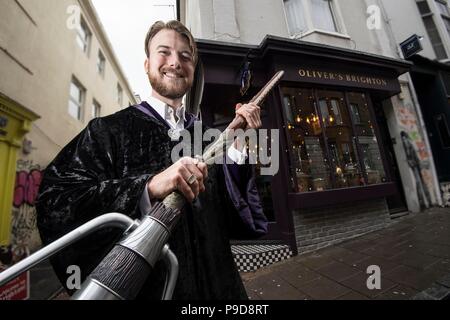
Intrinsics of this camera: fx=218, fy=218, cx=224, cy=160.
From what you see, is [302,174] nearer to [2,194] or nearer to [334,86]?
[334,86]

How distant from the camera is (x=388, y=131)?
24.0 feet

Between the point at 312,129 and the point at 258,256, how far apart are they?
335 cm

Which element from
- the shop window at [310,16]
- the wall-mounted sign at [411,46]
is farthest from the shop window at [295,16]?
the wall-mounted sign at [411,46]

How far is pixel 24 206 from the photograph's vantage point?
6.43m

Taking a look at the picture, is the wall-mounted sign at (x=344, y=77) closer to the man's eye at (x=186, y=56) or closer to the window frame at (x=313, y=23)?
the window frame at (x=313, y=23)

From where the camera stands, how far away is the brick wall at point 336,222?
4.74 meters

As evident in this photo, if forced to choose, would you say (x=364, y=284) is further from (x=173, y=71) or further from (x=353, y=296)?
(x=173, y=71)

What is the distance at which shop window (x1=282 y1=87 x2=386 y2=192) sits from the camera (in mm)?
5203

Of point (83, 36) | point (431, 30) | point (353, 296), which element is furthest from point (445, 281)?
point (83, 36)

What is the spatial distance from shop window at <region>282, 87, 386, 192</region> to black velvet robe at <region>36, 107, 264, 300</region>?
388cm

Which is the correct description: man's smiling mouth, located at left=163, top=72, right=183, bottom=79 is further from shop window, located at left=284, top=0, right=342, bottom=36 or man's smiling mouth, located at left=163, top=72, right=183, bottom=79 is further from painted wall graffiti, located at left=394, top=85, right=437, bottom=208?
painted wall graffiti, located at left=394, top=85, right=437, bottom=208

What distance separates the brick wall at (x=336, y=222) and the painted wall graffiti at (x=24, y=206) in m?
7.01

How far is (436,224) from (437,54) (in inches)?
310
